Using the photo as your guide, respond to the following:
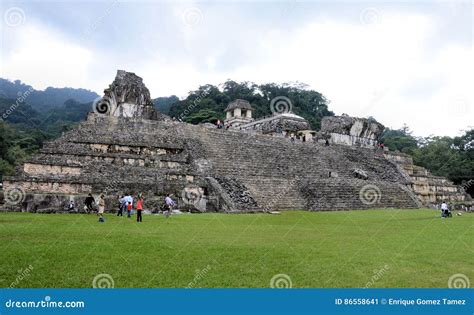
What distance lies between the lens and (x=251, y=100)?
63281mm

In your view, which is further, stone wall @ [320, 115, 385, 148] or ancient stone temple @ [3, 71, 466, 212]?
stone wall @ [320, 115, 385, 148]

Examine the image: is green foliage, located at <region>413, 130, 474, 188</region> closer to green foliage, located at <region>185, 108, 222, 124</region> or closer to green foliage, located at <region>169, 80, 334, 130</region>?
green foliage, located at <region>169, 80, 334, 130</region>

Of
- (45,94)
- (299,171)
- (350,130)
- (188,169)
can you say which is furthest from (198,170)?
(45,94)

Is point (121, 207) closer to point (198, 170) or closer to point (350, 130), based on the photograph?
point (198, 170)

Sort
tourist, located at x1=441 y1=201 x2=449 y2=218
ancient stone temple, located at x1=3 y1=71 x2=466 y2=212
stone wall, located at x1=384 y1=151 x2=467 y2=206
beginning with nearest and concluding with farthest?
tourist, located at x1=441 y1=201 x2=449 y2=218
ancient stone temple, located at x1=3 y1=71 x2=466 y2=212
stone wall, located at x1=384 y1=151 x2=467 y2=206

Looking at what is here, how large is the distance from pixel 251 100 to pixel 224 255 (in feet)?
188

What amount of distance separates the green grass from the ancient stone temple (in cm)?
469

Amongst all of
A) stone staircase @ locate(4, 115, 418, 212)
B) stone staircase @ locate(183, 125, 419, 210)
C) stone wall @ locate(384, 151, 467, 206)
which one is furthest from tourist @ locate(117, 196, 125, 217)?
stone wall @ locate(384, 151, 467, 206)

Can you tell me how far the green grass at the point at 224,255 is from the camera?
5.39 metres

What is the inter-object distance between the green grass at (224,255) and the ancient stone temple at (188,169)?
4694 mm

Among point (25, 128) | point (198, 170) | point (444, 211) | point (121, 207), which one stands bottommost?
point (121, 207)

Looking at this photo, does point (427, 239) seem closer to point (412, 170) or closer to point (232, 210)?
point (232, 210)

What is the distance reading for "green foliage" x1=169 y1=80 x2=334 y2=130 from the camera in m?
57.8

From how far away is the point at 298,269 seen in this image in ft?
19.6
